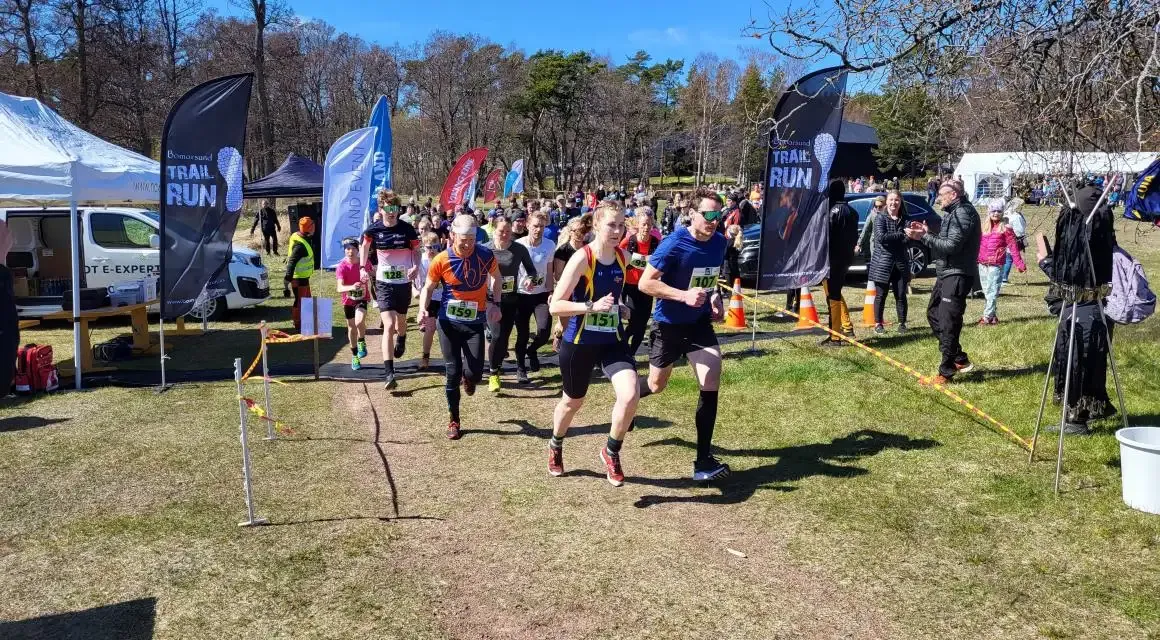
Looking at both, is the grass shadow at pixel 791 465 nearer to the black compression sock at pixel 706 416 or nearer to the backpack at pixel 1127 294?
the black compression sock at pixel 706 416

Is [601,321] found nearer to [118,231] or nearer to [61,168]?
[61,168]

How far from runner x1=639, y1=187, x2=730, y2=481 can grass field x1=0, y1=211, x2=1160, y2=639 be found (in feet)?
1.41

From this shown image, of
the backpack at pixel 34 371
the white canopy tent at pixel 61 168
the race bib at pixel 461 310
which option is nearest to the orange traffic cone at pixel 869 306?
the race bib at pixel 461 310

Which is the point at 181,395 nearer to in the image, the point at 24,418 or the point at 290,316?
the point at 24,418

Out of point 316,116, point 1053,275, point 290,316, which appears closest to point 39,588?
point 1053,275

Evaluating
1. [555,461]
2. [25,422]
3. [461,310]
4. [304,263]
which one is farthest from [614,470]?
[304,263]

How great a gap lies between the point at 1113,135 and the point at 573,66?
184ft

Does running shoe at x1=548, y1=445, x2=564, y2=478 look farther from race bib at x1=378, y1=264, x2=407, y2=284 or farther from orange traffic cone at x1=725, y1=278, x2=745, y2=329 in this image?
orange traffic cone at x1=725, y1=278, x2=745, y2=329

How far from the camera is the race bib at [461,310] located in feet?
21.8

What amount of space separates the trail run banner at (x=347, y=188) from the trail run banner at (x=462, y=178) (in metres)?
7.46

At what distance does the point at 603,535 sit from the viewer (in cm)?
476

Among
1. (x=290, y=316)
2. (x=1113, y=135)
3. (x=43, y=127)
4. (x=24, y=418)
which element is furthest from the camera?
(x=290, y=316)

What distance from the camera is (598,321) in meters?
5.30

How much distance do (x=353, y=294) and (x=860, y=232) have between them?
10.5m
